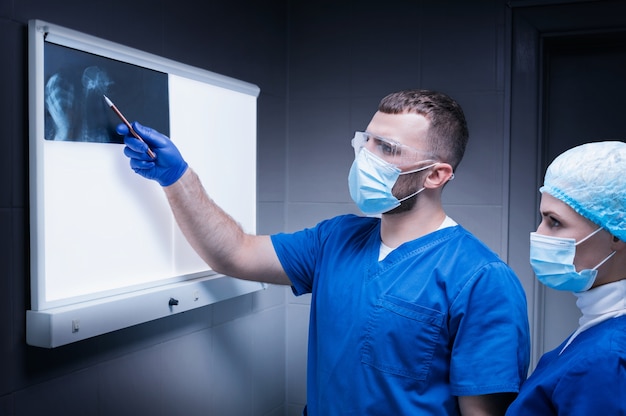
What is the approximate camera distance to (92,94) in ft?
4.20

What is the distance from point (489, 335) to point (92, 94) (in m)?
0.99

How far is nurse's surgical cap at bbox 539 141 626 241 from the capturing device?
1021 mm

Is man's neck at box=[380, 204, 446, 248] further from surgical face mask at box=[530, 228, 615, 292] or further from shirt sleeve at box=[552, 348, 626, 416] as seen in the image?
shirt sleeve at box=[552, 348, 626, 416]

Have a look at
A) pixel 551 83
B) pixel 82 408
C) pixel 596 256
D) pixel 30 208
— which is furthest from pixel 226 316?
pixel 551 83

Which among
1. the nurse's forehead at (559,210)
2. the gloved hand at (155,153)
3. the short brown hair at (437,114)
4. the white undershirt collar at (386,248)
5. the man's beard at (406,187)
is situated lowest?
the white undershirt collar at (386,248)

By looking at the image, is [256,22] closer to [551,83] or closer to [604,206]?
[551,83]

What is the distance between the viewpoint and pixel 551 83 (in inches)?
86.9

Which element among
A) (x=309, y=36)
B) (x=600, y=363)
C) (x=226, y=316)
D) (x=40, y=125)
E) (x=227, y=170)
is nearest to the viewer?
(x=600, y=363)

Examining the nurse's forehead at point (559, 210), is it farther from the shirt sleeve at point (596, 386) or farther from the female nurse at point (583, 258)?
the shirt sleeve at point (596, 386)

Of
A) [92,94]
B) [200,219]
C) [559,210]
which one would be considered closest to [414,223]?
[559,210]

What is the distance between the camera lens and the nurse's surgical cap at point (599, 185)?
1021mm

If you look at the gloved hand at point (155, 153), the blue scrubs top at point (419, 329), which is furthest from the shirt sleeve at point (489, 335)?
the gloved hand at point (155, 153)

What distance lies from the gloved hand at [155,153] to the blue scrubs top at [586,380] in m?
0.88

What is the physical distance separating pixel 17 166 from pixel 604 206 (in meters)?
1.14
